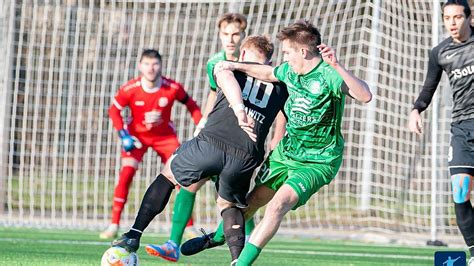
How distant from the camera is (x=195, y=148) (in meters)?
7.57

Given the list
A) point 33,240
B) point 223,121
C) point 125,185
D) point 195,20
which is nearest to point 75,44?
point 195,20

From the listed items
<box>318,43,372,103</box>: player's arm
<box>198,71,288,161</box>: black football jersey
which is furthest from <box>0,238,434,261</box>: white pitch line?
<box>318,43,372,103</box>: player's arm

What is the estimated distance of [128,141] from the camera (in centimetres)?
1166

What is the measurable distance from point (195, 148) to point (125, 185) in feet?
15.7

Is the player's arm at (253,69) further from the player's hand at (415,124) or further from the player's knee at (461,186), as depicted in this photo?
the player's knee at (461,186)

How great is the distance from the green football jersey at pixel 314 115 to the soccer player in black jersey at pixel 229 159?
0.70ft

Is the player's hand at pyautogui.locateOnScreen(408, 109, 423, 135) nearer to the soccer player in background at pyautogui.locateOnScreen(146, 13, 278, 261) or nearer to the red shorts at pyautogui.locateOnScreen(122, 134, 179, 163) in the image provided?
the soccer player in background at pyautogui.locateOnScreen(146, 13, 278, 261)

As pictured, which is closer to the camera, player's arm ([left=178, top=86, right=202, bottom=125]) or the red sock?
player's arm ([left=178, top=86, right=202, bottom=125])

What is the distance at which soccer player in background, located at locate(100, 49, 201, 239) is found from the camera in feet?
39.2

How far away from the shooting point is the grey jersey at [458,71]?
334 inches

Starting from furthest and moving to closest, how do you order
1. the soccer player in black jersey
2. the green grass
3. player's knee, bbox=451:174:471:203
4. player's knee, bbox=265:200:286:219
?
the green grass < player's knee, bbox=451:174:471:203 < the soccer player in black jersey < player's knee, bbox=265:200:286:219

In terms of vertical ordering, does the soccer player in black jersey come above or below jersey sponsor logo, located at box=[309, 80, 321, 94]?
below

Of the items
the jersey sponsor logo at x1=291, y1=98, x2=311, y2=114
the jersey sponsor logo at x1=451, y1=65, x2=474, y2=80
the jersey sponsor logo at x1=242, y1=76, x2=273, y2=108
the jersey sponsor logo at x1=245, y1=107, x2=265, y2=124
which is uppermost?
the jersey sponsor logo at x1=451, y1=65, x2=474, y2=80

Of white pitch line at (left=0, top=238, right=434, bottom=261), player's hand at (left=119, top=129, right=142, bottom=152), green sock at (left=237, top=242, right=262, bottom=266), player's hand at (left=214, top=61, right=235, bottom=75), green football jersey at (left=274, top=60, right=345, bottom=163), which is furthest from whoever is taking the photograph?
player's hand at (left=119, top=129, right=142, bottom=152)
